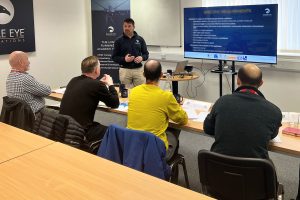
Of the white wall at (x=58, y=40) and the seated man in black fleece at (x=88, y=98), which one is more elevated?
the white wall at (x=58, y=40)

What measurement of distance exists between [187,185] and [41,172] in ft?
5.95

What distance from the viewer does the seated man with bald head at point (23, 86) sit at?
3494 mm

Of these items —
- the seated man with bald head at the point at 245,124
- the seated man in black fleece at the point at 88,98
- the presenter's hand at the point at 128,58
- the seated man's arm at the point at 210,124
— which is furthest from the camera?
the presenter's hand at the point at 128,58

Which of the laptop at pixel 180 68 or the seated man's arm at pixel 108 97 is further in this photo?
the laptop at pixel 180 68

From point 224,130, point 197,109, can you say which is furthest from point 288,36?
point 224,130

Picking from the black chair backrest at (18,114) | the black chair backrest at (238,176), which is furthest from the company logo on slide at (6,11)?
the black chair backrest at (238,176)

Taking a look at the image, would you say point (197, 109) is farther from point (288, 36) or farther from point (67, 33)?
point (67, 33)

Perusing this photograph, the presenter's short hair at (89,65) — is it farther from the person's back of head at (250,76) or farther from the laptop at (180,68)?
the laptop at (180,68)

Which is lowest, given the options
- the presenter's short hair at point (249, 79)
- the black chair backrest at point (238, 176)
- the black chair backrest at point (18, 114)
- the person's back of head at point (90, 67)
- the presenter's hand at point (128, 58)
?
the black chair backrest at point (238, 176)

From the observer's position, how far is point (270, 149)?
2.30 meters

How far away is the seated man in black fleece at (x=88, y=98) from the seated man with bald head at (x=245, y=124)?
127 cm

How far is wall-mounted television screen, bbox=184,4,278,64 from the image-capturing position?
4695 millimetres

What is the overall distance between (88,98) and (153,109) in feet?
2.43

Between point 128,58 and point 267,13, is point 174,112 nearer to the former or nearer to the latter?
point 128,58
